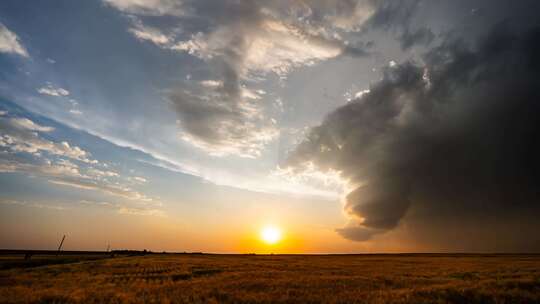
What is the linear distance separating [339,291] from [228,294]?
21.9 feet

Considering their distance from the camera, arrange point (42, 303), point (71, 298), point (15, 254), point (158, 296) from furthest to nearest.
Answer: point (15, 254) < point (158, 296) < point (71, 298) < point (42, 303)

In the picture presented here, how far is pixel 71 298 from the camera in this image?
1608 cm

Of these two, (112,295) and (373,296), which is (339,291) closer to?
(373,296)

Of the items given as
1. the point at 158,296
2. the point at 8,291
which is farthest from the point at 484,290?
the point at 8,291

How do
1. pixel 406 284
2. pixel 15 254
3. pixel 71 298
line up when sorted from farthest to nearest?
1. pixel 15 254
2. pixel 406 284
3. pixel 71 298

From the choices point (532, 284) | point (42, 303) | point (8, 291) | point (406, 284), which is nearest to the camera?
point (42, 303)

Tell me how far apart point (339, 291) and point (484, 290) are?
27.1 ft

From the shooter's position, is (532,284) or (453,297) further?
(532,284)

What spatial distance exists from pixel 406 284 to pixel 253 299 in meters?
12.5

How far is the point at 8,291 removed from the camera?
60.2 ft

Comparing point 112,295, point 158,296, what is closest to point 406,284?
point 158,296

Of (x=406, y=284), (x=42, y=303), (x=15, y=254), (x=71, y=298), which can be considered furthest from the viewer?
(x=15, y=254)

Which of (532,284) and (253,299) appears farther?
(532,284)

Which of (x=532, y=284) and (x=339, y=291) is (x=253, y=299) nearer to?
(x=339, y=291)
